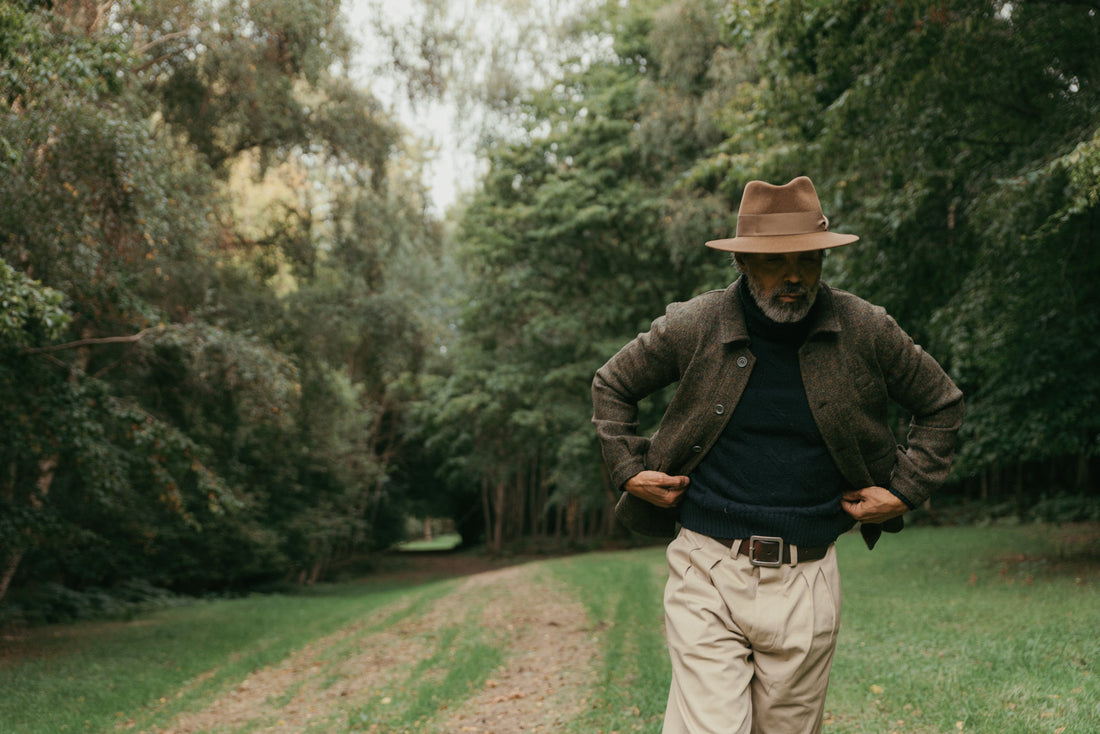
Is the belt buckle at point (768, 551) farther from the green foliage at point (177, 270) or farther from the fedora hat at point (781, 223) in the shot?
the green foliage at point (177, 270)

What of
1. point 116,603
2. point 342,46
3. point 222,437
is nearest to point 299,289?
point 222,437

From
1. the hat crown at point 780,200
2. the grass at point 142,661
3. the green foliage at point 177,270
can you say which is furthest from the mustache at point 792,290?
the grass at point 142,661

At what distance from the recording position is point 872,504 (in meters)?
3.06

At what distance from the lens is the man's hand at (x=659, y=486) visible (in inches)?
122

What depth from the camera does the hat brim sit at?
2889 millimetres

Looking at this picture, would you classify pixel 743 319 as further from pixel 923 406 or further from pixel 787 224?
pixel 923 406

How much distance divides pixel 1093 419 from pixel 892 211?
10.6 ft

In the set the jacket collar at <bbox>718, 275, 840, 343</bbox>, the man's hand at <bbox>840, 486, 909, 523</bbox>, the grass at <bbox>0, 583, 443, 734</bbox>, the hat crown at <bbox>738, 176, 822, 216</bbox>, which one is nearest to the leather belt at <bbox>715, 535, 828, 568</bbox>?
the man's hand at <bbox>840, 486, 909, 523</bbox>

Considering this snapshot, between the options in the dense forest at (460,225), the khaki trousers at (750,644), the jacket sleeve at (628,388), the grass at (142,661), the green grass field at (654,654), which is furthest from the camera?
the dense forest at (460,225)

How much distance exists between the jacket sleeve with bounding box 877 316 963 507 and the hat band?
380 mm

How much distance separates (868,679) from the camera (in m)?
7.12

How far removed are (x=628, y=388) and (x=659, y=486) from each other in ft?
1.13

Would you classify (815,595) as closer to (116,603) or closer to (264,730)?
(264,730)

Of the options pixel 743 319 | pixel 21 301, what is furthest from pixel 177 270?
pixel 743 319
